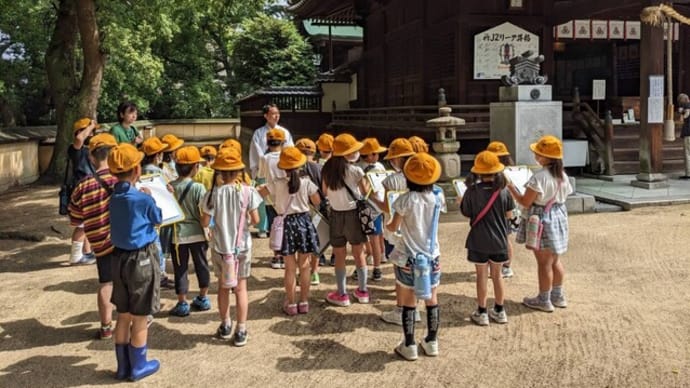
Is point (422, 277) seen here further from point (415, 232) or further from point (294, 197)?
point (294, 197)

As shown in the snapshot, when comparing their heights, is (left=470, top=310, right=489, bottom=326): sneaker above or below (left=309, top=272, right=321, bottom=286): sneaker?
below

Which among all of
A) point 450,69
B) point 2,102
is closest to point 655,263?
point 450,69

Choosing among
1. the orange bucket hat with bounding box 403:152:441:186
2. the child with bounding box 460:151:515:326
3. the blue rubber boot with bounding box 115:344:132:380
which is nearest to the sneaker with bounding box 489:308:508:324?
the child with bounding box 460:151:515:326

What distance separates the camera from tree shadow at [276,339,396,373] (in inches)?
174

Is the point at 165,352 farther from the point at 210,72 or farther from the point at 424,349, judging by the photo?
the point at 210,72

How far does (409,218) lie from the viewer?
4484mm

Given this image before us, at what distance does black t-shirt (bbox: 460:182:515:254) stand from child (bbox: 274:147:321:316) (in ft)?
4.47

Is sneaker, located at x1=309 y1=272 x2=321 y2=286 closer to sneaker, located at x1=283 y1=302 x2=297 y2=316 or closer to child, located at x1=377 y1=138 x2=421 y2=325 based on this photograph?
sneaker, located at x1=283 y1=302 x2=297 y2=316

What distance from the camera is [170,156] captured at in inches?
263

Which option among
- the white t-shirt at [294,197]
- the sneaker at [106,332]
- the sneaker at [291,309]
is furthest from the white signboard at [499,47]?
the sneaker at [106,332]

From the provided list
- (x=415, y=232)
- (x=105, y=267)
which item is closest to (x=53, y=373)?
(x=105, y=267)

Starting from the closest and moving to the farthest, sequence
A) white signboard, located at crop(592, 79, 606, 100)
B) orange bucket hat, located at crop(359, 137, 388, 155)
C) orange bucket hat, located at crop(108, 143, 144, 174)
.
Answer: orange bucket hat, located at crop(108, 143, 144, 174), orange bucket hat, located at crop(359, 137, 388, 155), white signboard, located at crop(592, 79, 606, 100)

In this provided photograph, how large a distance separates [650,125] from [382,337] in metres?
8.99

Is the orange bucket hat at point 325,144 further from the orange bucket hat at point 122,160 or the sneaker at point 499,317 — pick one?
the orange bucket hat at point 122,160
